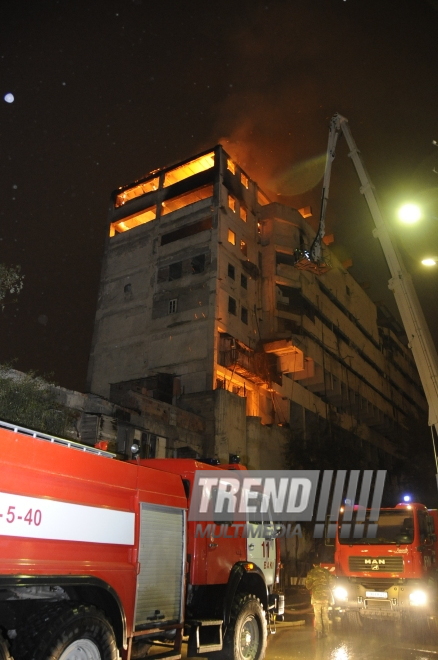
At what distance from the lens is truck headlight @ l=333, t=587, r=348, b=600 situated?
42.0ft

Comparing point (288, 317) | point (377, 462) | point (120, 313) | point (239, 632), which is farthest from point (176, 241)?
point (239, 632)

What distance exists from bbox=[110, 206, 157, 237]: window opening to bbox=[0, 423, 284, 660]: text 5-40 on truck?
170 feet

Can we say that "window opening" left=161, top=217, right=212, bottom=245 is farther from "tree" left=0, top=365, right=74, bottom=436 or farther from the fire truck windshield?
the fire truck windshield

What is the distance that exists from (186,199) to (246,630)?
49.8 m

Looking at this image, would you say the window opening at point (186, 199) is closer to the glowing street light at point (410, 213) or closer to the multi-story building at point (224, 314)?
the multi-story building at point (224, 314)

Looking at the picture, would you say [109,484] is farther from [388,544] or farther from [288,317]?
[288,317]

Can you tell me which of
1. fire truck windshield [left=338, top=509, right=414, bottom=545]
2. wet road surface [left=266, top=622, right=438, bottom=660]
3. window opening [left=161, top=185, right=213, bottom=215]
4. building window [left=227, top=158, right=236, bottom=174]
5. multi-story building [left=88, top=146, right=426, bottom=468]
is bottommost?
wet road surface [left=266, top=622, right=438, bottom=660]

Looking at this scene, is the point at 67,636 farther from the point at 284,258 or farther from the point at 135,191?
the point at 135,191

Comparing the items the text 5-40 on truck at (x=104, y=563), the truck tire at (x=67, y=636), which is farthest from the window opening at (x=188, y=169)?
the truck tire at (x=67, y=636)

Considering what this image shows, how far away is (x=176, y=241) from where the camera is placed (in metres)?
51.3

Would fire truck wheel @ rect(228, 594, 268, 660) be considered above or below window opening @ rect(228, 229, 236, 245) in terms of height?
below

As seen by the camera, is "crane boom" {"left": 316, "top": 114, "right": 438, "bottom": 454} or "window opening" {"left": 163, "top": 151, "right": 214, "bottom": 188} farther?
"window opening" {"left": 163, "top": 151, "right": 214, "bottom": 188}

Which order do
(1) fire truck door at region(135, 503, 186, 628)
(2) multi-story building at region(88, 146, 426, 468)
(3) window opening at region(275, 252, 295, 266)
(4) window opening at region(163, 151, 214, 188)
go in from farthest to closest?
(4) window opening at region(163, 151, 214, 188)
(3) window opening at region(275, 252, 295, 266)
(2) multi-story building at region(88, 146, 426, 468)
(1) fire truck door at region(135, 503, 186, 628)

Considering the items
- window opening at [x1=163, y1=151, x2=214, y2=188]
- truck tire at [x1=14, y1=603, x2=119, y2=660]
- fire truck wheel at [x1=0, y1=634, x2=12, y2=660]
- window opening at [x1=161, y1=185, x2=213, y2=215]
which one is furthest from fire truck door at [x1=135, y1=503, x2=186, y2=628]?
window opening at [x1=163, y1=151, x2=214, y2=188]
